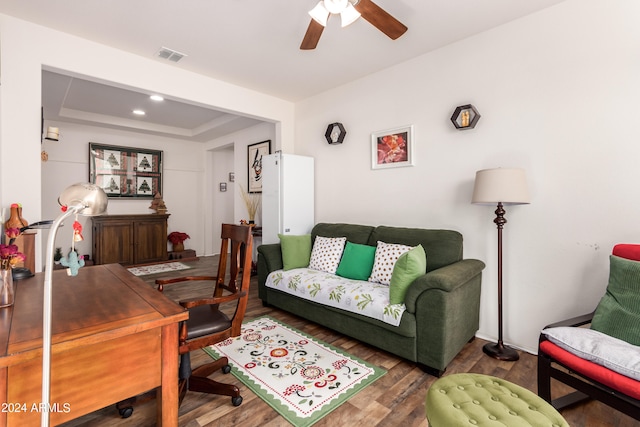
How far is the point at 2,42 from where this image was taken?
2361mm

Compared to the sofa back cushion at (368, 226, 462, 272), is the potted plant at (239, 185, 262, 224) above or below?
above

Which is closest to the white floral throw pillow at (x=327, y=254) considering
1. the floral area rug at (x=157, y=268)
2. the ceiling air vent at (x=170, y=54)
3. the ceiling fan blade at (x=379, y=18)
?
the ceiling fan blade at (x=379, y=18)

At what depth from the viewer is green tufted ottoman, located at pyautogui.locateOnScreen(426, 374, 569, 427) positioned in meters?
1.12

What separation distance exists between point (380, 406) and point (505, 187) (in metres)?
1.71

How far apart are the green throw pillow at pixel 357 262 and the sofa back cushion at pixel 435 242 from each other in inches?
9.4

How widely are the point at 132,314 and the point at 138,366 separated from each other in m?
0.19

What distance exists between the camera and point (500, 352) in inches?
94.0

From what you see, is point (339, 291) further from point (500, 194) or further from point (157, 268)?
point (157, 268)

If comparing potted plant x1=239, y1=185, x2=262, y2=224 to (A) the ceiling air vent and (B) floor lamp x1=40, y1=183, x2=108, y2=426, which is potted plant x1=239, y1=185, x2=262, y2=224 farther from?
(B) floor lamp x1=40, y1=183, x2=108, y2=426

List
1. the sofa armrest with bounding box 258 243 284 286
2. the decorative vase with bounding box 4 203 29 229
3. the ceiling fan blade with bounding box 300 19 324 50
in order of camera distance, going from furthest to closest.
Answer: the sofa armrest with bounding box 258 243 284 286, the decorative vase with bounding box 4 203 29 229, the ceiling fan blade with bounding box 300 19 324 50

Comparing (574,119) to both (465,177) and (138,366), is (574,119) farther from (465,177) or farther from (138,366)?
(138,366)

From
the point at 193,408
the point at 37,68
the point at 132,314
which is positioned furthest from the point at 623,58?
the point at 37,68

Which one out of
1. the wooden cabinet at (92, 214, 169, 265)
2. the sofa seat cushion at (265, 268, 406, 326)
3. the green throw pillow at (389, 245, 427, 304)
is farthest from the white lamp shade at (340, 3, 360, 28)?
the wooden cabinet at (92, 214, 169, 265)

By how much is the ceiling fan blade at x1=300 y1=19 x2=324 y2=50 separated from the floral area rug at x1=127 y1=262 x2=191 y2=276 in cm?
448
